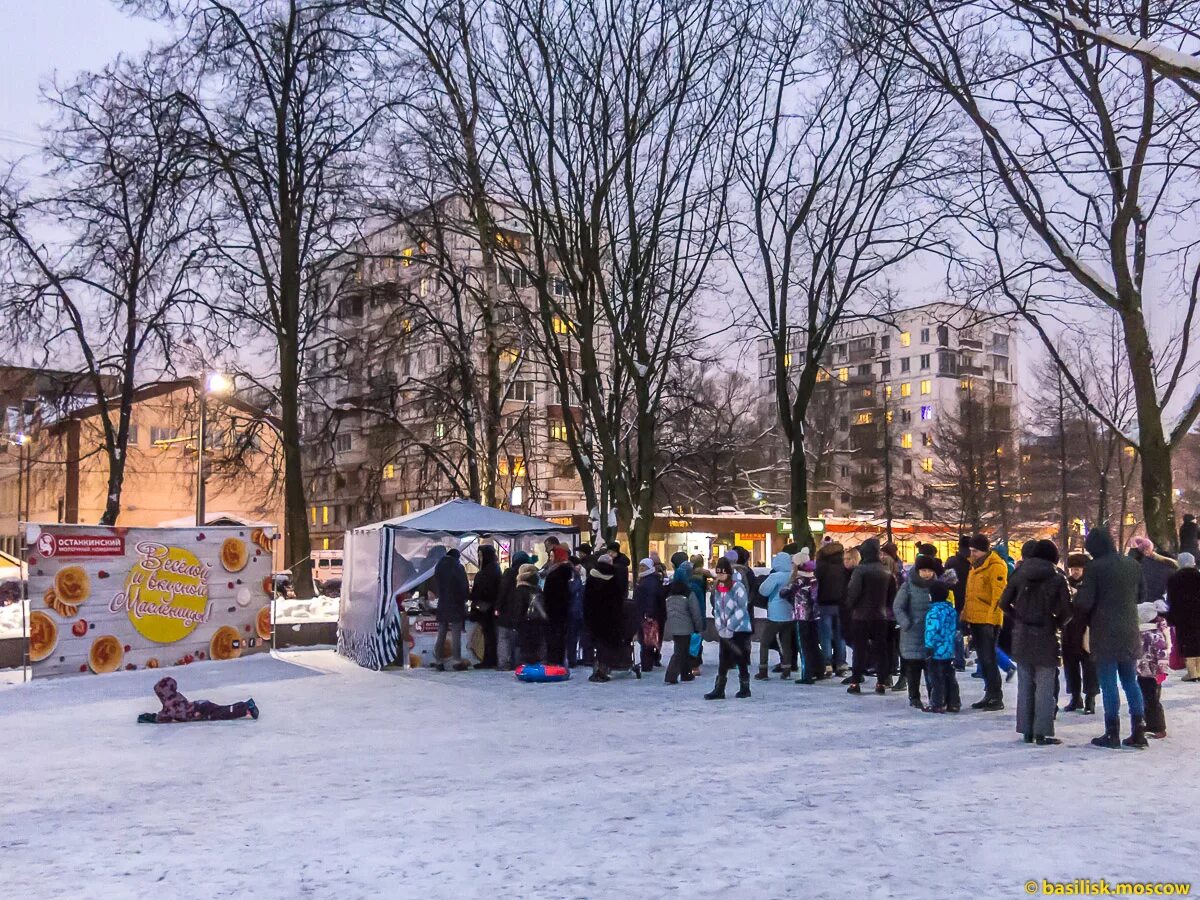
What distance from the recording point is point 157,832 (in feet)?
22.7

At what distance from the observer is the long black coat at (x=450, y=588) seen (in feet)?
55.5

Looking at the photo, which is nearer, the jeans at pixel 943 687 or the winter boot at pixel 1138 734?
the winter boot at pixel 1138 734

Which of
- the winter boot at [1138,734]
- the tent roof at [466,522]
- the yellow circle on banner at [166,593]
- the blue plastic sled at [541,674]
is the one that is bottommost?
the blue plastic sled at [541,674]

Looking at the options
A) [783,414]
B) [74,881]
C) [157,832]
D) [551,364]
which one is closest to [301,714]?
[157,832]

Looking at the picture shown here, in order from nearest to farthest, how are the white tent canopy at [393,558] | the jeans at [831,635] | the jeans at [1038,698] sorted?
the jeans at [1038,698] < the jeans at [831,635] < the white tent canopy at [393,558]

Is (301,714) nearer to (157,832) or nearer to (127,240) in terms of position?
(157,832)

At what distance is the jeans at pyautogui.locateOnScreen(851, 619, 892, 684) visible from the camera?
13.9 meters

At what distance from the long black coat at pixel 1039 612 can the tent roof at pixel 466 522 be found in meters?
9.90

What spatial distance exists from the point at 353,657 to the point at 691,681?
20.9ft

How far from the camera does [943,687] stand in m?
12.1

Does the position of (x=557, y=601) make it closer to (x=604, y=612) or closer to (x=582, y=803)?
(x=604, y=612)

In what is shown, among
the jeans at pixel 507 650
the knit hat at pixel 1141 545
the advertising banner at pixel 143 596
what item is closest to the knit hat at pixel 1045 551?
the knit hat at pixel 1141 545

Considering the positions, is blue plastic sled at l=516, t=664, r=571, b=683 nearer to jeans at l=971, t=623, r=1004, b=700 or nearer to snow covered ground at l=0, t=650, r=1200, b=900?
snow covered ground at l=0, t=650, r=1200, b=900

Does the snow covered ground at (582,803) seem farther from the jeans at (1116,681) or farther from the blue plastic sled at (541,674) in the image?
the blue plastic sled at (541,674)
